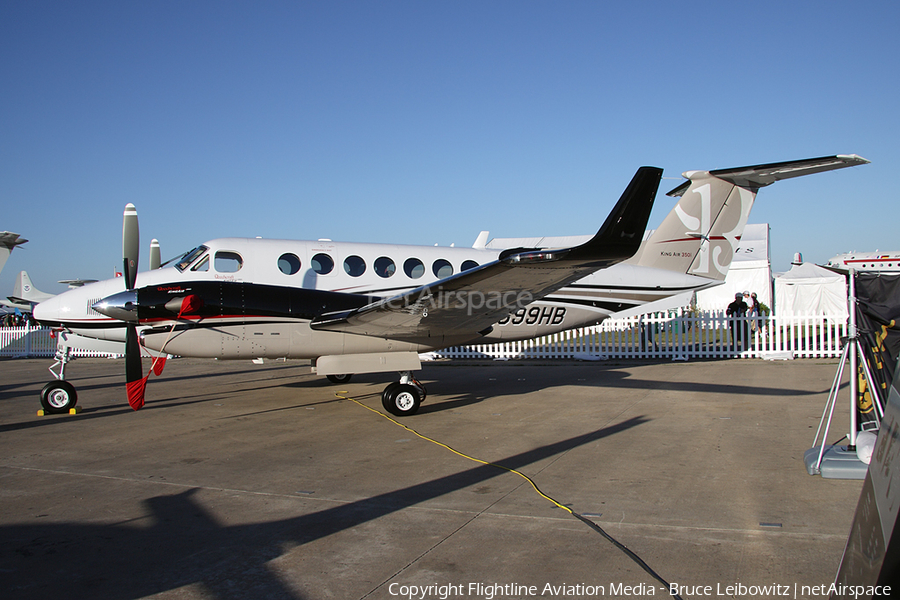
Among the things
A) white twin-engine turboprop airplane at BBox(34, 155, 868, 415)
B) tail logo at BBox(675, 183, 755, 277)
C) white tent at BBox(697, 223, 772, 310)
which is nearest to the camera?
white twin-engine turboprop airplane at BBox(34, 155, 868, 415)

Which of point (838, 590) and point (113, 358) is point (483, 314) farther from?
point (113, 358)

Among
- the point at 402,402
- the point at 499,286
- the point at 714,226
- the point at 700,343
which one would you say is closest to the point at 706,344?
the point at 700,343

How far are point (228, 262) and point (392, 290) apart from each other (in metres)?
2.90

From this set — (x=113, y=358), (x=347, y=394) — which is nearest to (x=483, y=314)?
(x=347, y=394)

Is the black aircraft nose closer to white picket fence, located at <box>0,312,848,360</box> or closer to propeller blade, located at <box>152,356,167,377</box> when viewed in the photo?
propeller blade, located at <box>152,356,167,377</box>

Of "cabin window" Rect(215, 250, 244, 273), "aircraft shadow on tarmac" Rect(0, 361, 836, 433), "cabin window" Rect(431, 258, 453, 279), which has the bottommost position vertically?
"aircraft shadow on tarmac" Rect(0, 361, 836, 433)

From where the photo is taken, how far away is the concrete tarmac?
3205mm

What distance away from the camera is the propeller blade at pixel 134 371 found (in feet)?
26.1

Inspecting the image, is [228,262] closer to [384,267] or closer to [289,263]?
[289,263]

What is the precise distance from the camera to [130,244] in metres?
9.06

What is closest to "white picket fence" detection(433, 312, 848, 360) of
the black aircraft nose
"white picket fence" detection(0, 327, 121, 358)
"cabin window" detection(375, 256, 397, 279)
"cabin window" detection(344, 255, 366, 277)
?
"cabin window" detection(375, 256, 397, 279)

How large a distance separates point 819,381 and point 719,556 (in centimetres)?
933

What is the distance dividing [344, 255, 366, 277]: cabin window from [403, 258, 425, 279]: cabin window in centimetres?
82

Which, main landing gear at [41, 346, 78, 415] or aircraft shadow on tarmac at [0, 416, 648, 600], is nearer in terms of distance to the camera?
aircraft shadow on tarmac at [0, 416, 648, 600]
